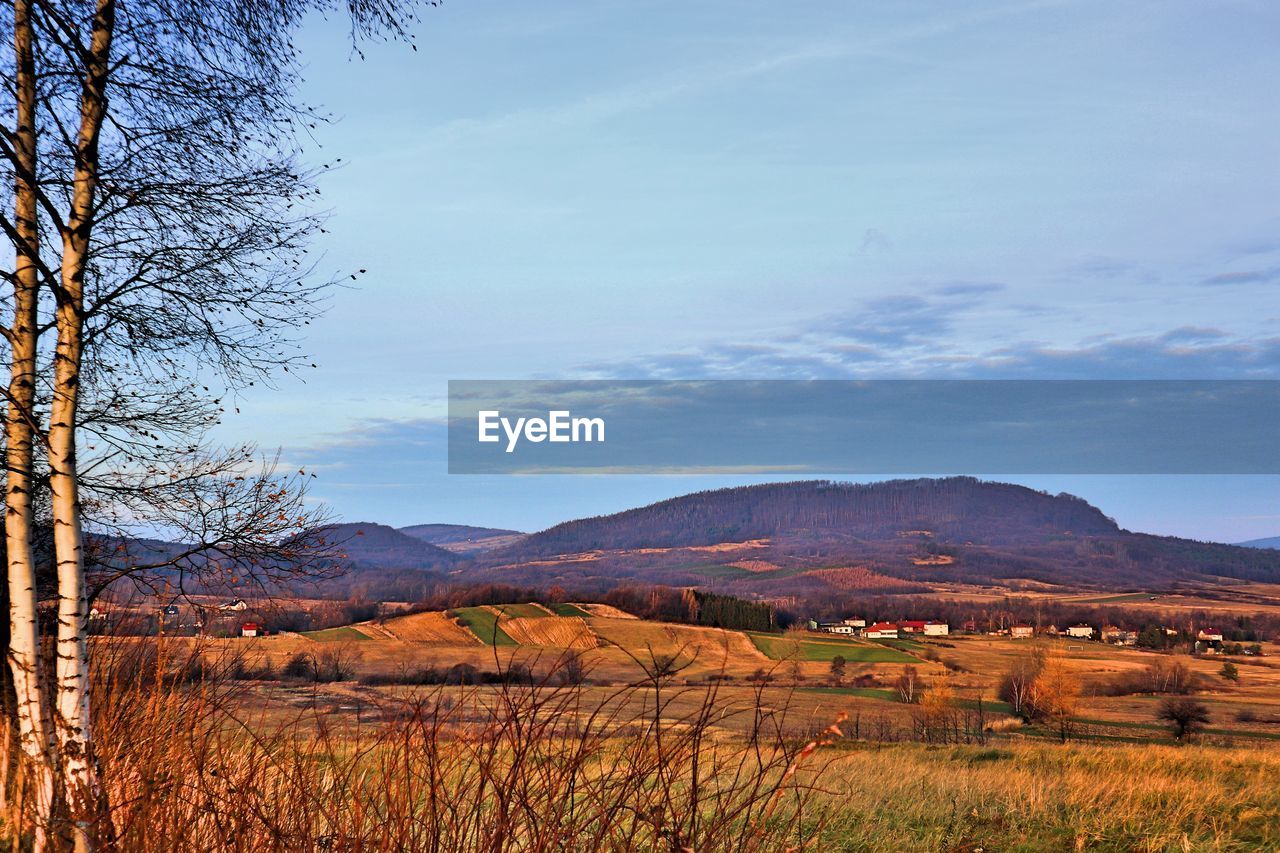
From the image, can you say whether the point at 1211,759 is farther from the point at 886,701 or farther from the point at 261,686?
the point at 886,701

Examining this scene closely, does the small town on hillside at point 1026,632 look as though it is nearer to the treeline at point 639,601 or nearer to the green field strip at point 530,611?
the treeline at point 639,601

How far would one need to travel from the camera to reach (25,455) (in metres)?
7.32

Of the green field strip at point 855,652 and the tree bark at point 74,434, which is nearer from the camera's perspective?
the tree bark at point 74,434

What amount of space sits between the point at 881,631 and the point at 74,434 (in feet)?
396

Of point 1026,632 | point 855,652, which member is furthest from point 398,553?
point 1026,632

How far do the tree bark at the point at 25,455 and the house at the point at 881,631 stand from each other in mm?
113952

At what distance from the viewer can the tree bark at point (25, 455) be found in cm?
676

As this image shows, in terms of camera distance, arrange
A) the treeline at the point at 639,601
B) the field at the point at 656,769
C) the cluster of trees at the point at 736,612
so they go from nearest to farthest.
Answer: the field at the point at 656,769
the cluster of trees at the point at 736,612
the treeline at the point at 639,601

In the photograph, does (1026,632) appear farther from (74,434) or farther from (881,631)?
(74,434)

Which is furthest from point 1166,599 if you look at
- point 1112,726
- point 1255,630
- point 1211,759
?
point 1211,759

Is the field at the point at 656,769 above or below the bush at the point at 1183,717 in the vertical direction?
above

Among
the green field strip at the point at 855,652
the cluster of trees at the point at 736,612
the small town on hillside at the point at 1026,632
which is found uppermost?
the cluster of trees at the point at 736,612

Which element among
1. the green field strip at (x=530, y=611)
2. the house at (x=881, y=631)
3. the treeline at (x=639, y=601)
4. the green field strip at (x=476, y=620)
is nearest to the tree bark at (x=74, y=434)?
the treeline at (x=639, y=601)

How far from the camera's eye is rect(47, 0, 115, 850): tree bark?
6676 millimetres
